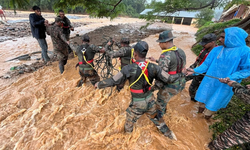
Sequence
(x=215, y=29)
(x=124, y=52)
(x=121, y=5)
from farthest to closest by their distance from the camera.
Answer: (x=215, y=29) → (x=121, y=5) → (x=124, y=52)

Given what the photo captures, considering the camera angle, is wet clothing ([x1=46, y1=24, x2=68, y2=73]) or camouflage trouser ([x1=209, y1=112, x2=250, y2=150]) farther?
wet clothing ([x1=46, y1=24, x2=68, y2=73])

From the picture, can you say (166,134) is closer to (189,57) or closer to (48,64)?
(48,64)

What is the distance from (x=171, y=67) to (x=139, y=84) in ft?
2.50

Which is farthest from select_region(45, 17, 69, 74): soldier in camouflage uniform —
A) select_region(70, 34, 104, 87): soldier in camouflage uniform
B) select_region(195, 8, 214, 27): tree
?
select_region(195, 8, 214, 27): tree

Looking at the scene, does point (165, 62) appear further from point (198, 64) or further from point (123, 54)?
point (198, 64)

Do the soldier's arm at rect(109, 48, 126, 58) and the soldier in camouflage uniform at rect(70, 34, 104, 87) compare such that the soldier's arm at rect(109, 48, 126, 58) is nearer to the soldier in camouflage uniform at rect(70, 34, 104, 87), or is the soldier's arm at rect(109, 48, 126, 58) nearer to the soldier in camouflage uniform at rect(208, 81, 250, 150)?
the soldier in camouflage uniform at rect(70, 34, 104, 87)

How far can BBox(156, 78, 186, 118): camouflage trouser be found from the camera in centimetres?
270

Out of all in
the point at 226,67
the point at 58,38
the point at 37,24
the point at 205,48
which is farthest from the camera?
the point at 37,24

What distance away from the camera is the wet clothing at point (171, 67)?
240cm

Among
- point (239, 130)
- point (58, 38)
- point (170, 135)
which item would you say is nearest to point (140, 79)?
point (170, 135)

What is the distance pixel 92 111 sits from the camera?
3.70m

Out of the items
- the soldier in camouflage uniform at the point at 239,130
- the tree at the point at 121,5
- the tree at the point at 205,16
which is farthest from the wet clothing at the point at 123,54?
the tree at the point at 205,16

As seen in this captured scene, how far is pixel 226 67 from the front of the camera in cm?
257

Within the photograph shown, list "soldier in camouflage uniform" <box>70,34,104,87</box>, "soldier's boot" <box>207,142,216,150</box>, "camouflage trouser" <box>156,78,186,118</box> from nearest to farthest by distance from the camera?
"soldier's boot" <box>207,142,216,150</box>, "camouflage trouser" <box>156,78,186,118</box>, "soldier in camouflage uniform" <box>70,34,104,87</box>
